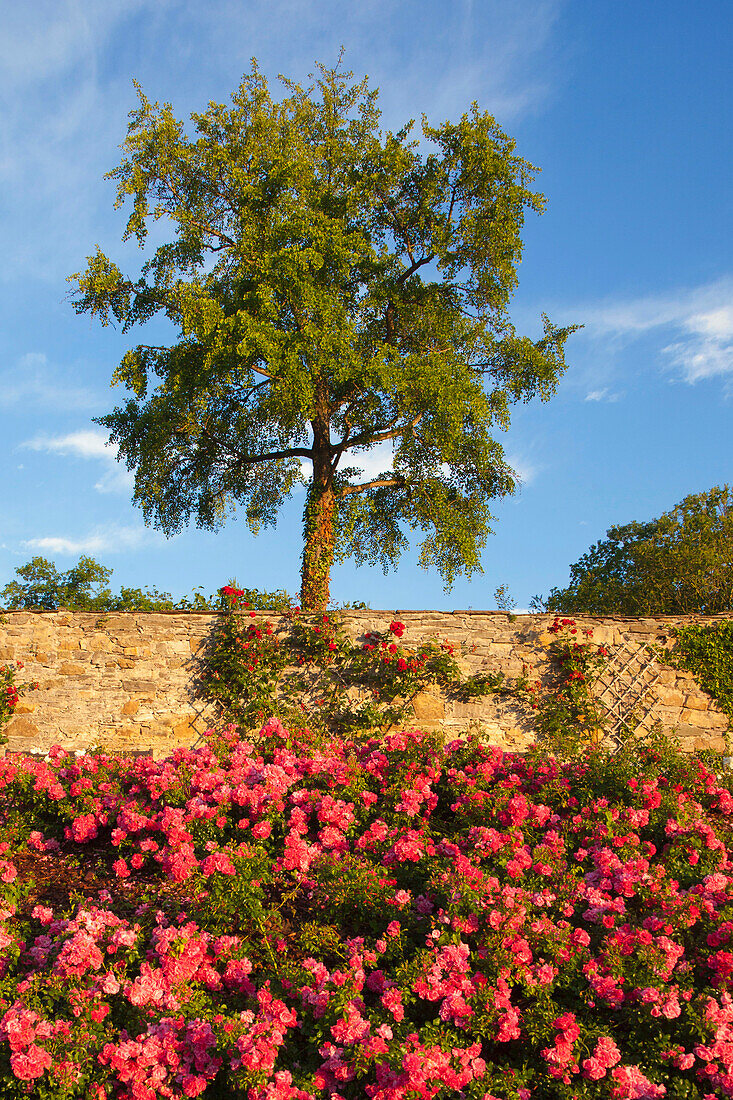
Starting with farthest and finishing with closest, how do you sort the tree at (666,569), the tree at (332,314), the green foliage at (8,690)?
the tree at (666,569), the tree at (332,314), the green foliage at (8,690)

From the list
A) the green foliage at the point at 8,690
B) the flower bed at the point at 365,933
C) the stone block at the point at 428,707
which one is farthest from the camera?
the green foliage at the point at 8,690

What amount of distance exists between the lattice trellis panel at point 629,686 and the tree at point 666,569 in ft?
42.1

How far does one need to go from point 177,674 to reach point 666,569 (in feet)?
64.7

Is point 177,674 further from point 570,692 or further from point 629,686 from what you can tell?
point 629,686

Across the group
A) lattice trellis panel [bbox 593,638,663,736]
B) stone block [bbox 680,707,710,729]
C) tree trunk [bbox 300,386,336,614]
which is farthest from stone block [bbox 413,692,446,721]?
tree trunk [bbox 300,386,336,614]

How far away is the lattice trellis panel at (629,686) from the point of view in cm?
1195

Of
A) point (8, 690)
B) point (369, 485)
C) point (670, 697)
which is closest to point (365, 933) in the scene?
point (670, 697)

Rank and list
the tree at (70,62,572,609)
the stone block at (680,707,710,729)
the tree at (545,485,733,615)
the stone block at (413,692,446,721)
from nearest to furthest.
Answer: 1. the stone block at (413,692,446,721)
2. the stone block at (680,707,710,729)
3. the tree at (70,62,572,609)
4. the tree at (545,485,733,615)

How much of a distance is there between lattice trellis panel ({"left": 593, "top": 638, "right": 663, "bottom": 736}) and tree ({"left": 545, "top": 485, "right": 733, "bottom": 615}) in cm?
1284

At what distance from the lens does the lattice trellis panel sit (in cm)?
1195

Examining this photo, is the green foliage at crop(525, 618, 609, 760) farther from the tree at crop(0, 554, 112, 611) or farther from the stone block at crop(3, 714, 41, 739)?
the tree at crop(0, 554, 112, 611)

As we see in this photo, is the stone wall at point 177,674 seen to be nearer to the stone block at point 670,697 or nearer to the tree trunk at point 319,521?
the stone block at point 670,697

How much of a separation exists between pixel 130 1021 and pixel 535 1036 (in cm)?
222

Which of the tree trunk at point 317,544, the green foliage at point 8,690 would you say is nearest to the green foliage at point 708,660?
the tree trunk at point 317,544
